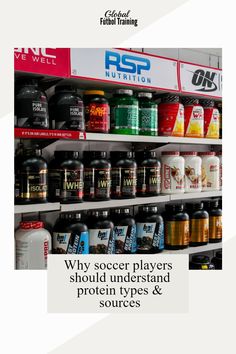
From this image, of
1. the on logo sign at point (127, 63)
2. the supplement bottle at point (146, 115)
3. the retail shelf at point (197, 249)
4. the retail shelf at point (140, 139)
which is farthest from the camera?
the retail shelf at point (197, 249)

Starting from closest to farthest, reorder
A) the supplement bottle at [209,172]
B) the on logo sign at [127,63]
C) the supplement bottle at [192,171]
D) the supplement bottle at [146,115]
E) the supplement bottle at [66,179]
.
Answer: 1. the supplement bottle at [66,179]
2. the on logo sign at [127,63]
3. the supplement bottle at [146,115]
4. the supplement bottle at [192,171]
5. the supplement bottle at [209,172]

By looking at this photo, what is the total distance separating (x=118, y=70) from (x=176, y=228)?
0.98m

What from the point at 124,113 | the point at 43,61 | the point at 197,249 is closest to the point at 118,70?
the point at 124,113

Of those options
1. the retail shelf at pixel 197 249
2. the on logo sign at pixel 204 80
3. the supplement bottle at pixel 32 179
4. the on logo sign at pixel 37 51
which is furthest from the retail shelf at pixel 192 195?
the on logo sign at pixel 37 51

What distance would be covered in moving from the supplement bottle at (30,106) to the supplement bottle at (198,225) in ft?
3.98

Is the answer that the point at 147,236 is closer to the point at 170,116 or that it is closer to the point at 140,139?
the point at 140,139

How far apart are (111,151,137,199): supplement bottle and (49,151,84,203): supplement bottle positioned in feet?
0.94

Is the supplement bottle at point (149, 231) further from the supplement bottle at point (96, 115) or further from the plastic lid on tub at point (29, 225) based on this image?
the plastic lid on tub at point (29, 225)

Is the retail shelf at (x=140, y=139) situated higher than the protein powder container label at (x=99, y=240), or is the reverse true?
the retail shelf at (x=140, y=139)

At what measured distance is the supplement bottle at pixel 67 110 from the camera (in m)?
2.23

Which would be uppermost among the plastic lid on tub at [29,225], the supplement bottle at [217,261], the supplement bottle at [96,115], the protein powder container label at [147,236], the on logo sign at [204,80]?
the on logo sign at [204,80]

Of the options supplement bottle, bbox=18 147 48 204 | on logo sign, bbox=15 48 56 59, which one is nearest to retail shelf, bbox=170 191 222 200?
supplement bottle, bbox=18 147 48 204

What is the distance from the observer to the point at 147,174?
2643mm

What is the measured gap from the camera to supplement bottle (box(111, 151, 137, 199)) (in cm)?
250
